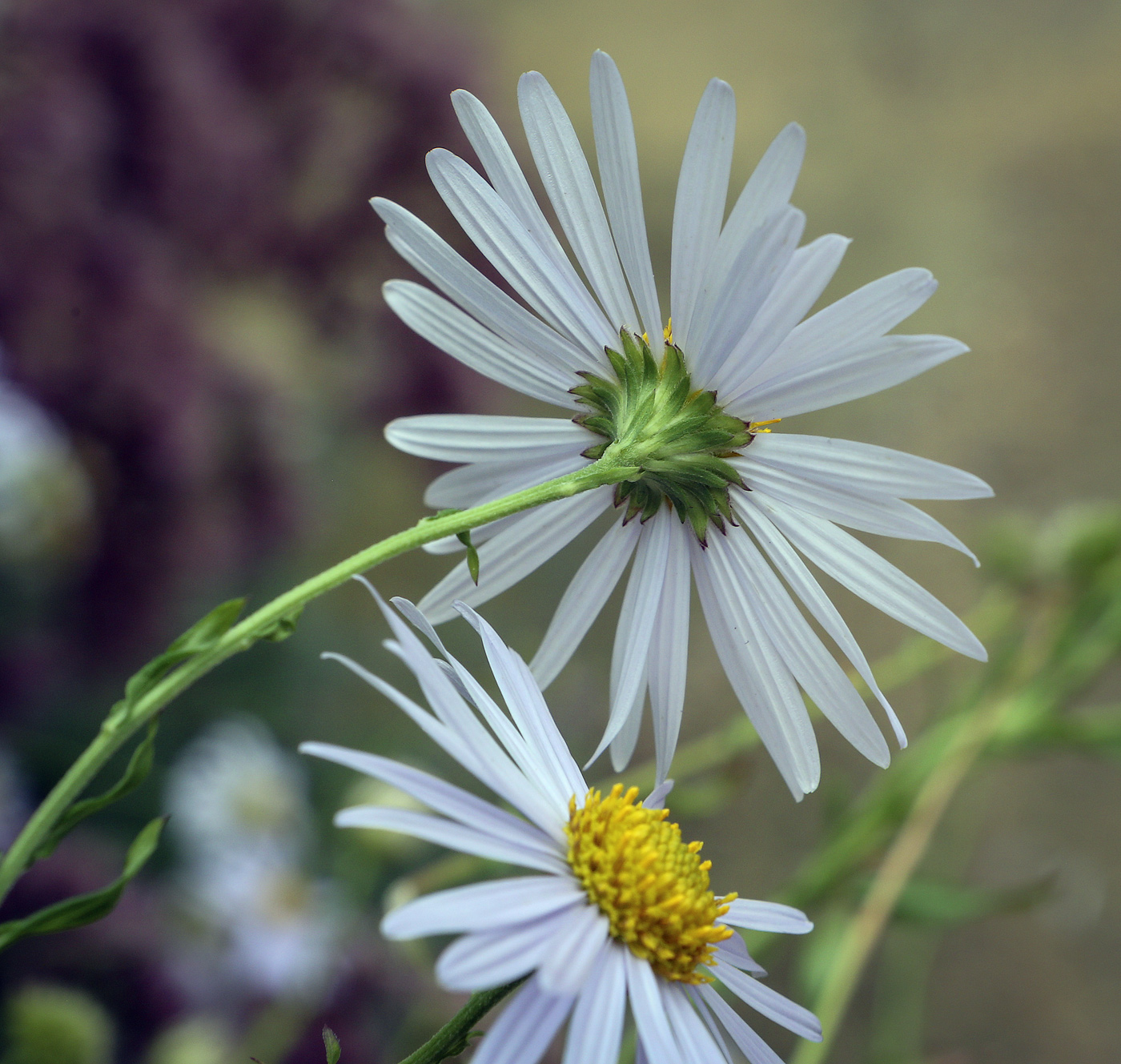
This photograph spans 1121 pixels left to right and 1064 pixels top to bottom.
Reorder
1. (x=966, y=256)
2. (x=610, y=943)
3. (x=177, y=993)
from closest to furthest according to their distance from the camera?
(x=610, y=943) < (x=177, y=993) < (x=966, y=256)

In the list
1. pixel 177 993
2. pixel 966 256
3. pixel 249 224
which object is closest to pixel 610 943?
pixel 177 993

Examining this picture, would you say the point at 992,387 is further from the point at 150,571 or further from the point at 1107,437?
the point at 150,571

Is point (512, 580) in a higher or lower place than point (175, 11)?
lower

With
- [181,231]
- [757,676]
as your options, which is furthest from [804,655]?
[181,231]

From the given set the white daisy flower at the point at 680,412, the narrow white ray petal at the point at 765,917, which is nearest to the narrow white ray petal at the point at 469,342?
the white daisy flower at the point at 680,412

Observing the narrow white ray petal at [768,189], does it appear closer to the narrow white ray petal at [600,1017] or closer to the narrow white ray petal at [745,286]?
the narrow white ray petal at [745,286]

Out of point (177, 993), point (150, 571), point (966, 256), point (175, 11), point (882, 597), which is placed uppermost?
point (966, 256)

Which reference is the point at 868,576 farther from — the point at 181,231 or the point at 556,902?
the point at 181,231
